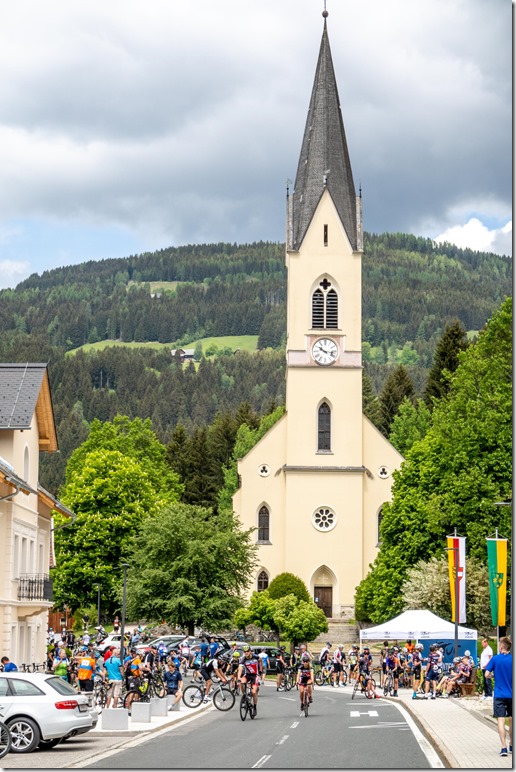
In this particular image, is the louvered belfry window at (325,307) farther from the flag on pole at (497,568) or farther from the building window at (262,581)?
the flag on pole at (497,568)

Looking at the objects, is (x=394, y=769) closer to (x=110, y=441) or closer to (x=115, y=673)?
(x=115, y=673)

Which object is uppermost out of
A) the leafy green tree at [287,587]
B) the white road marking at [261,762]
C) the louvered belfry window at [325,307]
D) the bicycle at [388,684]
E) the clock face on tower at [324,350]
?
the louvered belfry window at [325,307]

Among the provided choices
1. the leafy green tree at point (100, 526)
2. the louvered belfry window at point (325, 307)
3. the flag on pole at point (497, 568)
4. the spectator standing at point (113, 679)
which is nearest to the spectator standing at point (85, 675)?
the spectator standing at point (113, 679)

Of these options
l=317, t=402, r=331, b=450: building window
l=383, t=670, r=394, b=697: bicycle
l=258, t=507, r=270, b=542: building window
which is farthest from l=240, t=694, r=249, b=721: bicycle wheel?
l=317, t=402, r=331, b=450: building window

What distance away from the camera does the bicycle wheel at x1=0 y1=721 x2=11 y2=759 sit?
20.8 m

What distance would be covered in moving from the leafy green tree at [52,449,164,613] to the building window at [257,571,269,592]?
27.0ft

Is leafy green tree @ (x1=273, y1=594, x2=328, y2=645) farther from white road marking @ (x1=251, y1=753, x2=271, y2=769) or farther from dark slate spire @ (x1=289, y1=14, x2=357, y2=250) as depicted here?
white road marking @ (x1=251, y1=753, x2=271, y2=769)

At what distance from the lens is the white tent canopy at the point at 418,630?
138ft

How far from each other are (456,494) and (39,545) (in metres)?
16.4

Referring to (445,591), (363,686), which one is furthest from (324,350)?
(363,686)

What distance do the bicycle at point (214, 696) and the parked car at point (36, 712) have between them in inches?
449

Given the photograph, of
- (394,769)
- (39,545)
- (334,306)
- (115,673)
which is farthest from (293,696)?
(334,306)

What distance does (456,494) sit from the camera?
166 feet

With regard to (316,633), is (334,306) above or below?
above
